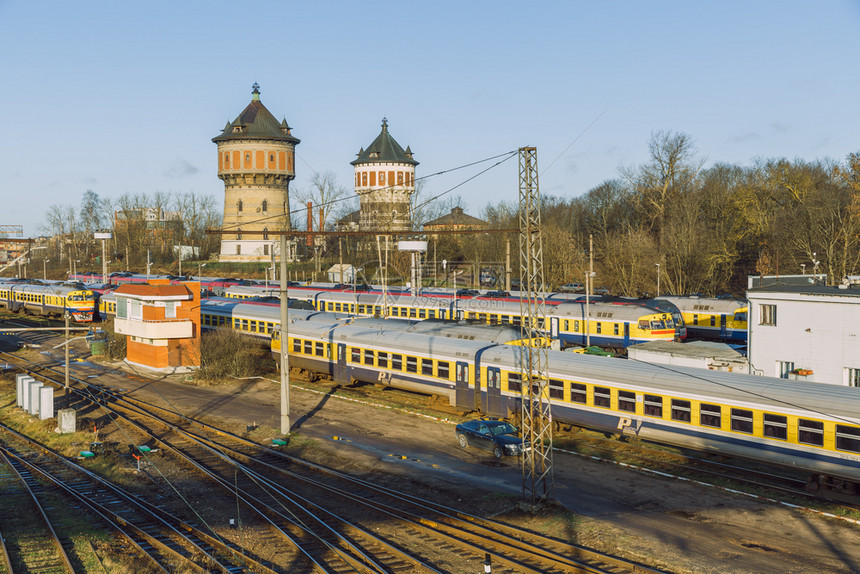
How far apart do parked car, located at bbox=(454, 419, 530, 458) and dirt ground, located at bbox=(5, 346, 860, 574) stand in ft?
1.16

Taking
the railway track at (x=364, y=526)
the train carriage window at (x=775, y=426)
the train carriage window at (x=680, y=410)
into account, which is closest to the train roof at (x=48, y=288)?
the railway track at (x=364, y=526)

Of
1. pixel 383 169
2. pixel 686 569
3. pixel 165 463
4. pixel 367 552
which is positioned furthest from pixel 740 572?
pixel 383 169

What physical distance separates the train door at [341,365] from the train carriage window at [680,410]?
1808 centimetres

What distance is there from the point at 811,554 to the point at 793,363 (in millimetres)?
18225

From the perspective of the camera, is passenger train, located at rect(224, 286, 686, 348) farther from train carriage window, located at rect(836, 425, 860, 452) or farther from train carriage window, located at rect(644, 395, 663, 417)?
train carriage window, located at rect(836, 425, 860, 452)

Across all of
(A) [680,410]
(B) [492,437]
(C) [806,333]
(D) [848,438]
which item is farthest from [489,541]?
(C) [806,333]

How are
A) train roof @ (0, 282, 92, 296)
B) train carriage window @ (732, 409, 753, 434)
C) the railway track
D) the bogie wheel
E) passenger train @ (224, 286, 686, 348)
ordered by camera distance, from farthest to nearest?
train roof @ (0, 282, 92, 296)
passenger train @ (224, 286, 686, 348)
the bogie wheel
train carriage window @ (732, 409, 753, 434)
the railway track

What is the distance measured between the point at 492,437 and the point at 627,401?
473 cm

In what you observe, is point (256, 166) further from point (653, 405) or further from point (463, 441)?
point (653, 405)

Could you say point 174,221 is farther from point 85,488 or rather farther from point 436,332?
point 85,488

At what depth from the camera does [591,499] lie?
834 inches

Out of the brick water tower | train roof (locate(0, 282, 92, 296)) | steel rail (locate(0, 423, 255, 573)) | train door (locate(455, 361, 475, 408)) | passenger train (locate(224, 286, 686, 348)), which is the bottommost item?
steel rail (locate(0, 423, 255, 573))

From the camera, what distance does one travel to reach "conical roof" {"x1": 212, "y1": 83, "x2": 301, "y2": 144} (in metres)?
106

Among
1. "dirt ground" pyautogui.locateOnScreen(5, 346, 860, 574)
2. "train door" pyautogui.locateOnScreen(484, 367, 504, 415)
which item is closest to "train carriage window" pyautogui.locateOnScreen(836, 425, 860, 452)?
"dirt ground" pyautogui.locateOnScreen(5, 346, 860, 574)
